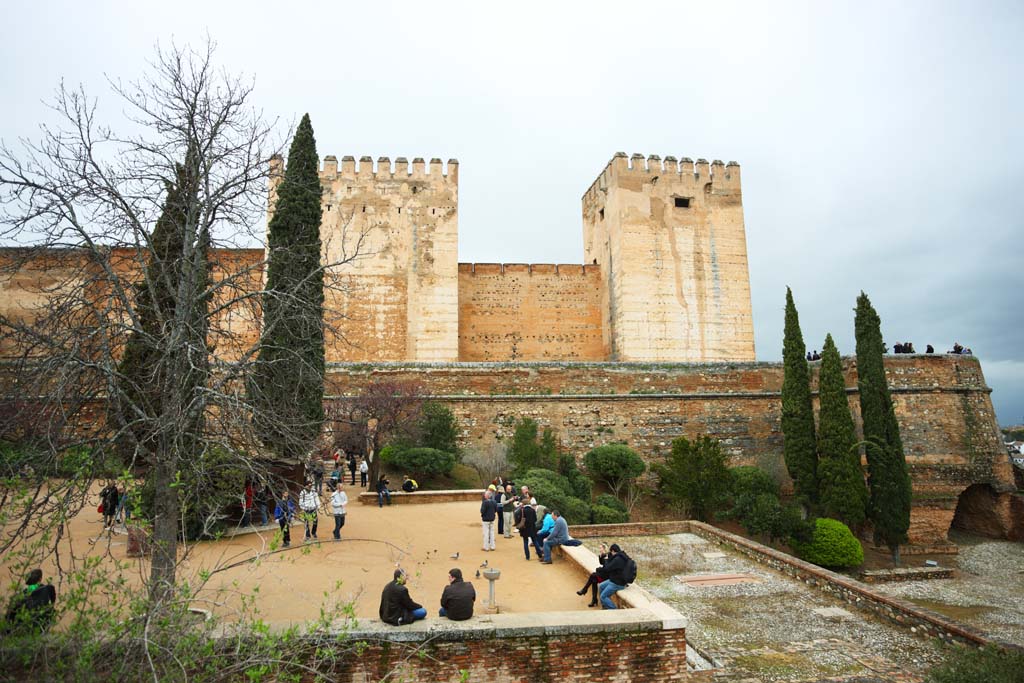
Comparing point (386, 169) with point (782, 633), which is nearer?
point (782, 633)

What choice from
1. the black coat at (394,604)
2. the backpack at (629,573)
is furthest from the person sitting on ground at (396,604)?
the backpack at (629,573)

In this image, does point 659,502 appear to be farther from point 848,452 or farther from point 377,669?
point 377,669

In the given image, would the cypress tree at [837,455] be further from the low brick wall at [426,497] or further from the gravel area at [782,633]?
Answer: the low brick wall at [426,497]

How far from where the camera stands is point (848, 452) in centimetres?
1595

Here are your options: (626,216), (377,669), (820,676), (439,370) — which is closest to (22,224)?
(377,669)

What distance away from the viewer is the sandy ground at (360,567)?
Answer: 6.02 m

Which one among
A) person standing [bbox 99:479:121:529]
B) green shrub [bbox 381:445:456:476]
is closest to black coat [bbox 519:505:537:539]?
person standing [bbox 99:479:121:529]

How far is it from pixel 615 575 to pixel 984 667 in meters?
3.12

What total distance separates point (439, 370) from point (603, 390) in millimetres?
5173

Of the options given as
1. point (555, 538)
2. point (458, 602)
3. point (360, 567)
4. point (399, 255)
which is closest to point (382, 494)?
point (360, 567)

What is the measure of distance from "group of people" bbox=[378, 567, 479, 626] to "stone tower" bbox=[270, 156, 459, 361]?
16660 millimetres

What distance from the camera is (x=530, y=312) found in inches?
973

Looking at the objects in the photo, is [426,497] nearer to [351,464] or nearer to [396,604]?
[351,464]

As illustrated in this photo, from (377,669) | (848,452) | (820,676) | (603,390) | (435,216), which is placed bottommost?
(820,676)
